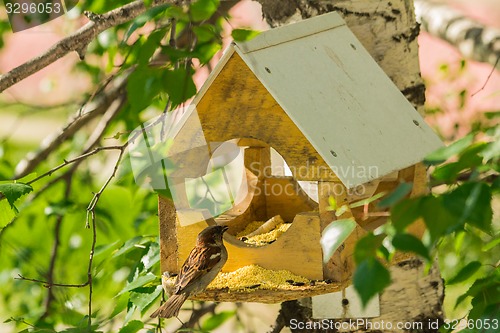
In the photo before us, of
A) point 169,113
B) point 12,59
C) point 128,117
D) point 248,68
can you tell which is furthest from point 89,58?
point 12,59

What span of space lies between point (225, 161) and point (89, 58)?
2159mm

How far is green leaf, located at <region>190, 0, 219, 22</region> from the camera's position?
2.41m

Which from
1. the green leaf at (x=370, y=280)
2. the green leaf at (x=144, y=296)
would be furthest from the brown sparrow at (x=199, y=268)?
the green leaf at (x=370, y=280)

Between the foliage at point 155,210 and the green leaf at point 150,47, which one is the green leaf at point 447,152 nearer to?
the foliage at point 155,210

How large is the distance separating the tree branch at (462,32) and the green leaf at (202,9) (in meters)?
1.73

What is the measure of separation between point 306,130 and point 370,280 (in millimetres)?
852

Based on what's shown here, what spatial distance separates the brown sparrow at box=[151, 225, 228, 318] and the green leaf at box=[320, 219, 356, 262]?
70 centimetres

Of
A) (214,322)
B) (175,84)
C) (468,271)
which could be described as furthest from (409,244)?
(214,322)

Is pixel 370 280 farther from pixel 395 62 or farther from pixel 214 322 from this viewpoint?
pixel 214 322

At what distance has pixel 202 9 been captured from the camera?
2.42 metres

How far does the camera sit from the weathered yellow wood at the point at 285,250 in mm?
2223

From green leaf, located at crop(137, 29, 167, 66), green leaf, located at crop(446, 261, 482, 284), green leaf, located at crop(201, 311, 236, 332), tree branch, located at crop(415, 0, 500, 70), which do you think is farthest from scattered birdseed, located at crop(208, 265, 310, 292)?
tree branch, located at crop(415, 0, 500, 70)

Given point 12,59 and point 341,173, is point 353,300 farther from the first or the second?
point 12,59

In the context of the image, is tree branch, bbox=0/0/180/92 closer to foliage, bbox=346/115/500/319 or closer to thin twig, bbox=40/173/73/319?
foliage, bbox=346/115/500/319
